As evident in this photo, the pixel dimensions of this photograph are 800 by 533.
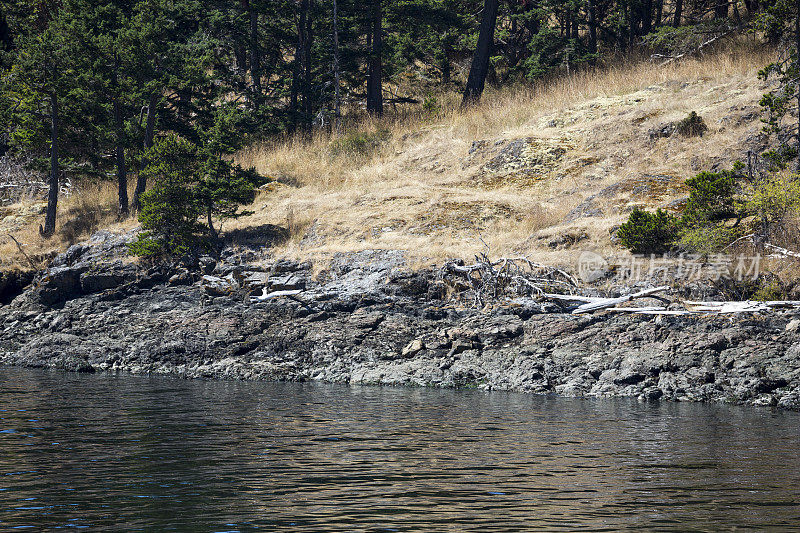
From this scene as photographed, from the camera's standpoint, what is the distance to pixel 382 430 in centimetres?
1316

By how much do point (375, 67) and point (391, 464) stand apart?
110 feet

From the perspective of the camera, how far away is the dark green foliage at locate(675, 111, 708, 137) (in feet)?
97.2

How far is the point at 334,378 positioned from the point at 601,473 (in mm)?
11912

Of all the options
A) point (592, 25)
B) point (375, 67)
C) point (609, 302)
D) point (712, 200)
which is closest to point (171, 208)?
point (609, 302)

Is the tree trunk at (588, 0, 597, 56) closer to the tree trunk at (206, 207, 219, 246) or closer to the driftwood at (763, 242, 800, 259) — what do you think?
the driftwood at (763, 242, 800, 259)

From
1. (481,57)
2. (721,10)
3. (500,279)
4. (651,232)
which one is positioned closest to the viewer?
(651,232)

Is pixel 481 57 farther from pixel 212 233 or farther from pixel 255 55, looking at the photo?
pixel 212 233

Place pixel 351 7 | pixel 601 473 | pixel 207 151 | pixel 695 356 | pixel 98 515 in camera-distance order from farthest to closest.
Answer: pixel 351 7 → pixel 207 151 → pixel 695 356 → pixel 601 473 → pixel 98 515

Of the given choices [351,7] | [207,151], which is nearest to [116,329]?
[207,151]

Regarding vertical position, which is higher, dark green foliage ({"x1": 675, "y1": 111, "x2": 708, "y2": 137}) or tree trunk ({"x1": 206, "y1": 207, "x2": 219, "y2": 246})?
dark green foliage ({"x1": 675, "y1": 111, "x2": 708, "y2": 137})

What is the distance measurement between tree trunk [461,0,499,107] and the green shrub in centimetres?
1754

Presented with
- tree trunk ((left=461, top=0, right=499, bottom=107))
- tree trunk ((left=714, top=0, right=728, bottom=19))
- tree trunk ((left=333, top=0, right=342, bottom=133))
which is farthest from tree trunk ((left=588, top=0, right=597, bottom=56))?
tree trunk ((left=333, top=0, right=342, bottom=133))

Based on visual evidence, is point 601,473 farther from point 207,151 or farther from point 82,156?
point 82,156

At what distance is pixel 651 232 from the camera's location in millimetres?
22703
